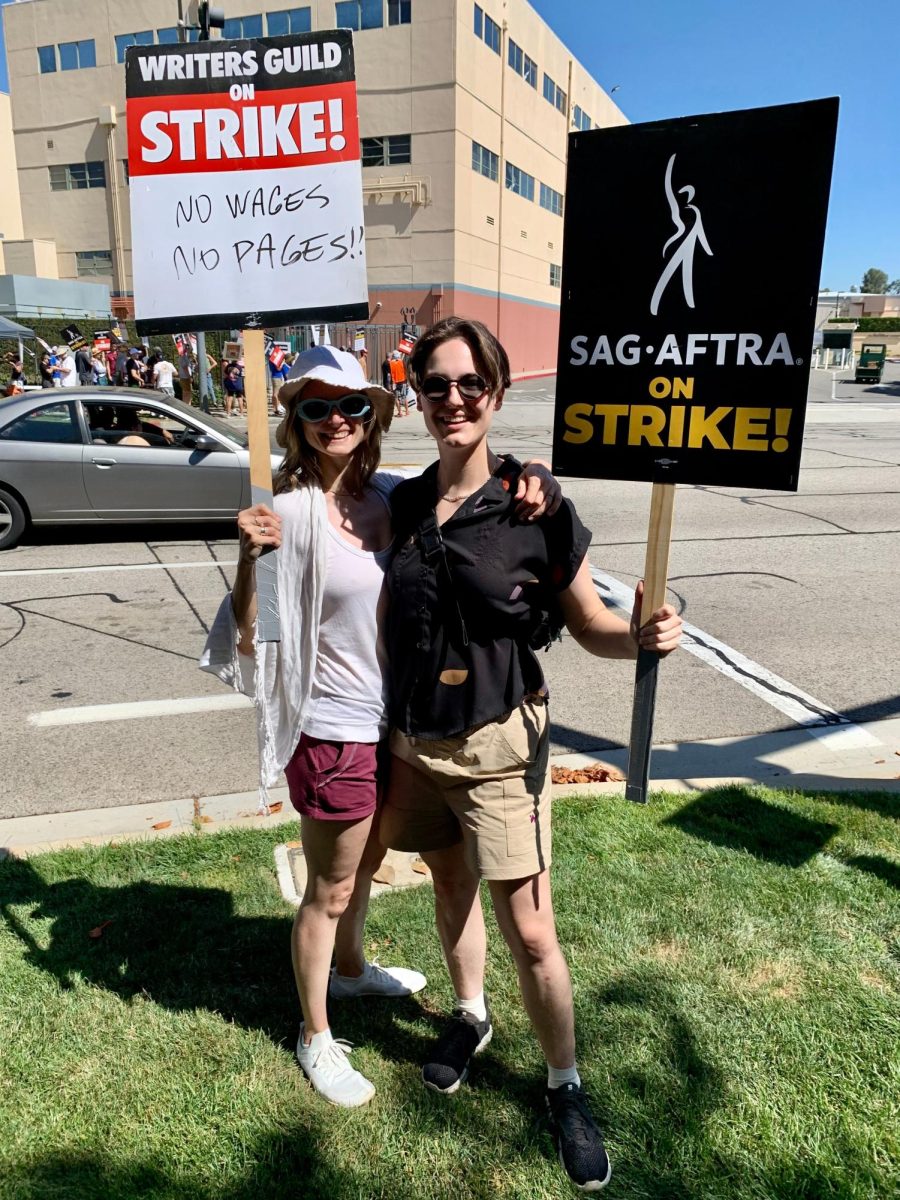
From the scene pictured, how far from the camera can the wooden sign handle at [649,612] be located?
94.1 inches

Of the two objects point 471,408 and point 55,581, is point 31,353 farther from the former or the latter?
point 471,408

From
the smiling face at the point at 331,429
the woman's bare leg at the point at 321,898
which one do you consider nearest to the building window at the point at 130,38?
the smiling face at the point at 331,429

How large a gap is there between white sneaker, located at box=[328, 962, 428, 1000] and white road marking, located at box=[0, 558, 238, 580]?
6156 mm

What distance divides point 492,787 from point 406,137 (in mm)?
39090

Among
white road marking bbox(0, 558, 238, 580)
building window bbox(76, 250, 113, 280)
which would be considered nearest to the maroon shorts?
white road marking bbox(0, 558, 238, 580)

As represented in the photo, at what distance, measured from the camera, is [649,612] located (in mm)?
2377

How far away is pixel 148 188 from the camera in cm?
243

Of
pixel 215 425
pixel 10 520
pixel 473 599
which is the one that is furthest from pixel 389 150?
pixel 473 599

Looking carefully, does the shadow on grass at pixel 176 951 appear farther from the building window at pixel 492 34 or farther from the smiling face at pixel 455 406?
the building window at pixel 492 34

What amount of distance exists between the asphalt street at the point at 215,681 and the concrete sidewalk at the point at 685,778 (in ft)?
0.54

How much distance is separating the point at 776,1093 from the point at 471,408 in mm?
2007

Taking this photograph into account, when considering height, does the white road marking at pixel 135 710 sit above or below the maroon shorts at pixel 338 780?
below

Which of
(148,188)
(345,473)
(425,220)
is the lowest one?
(345,473)

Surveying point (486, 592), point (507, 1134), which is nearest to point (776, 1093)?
point (507, 1134)
